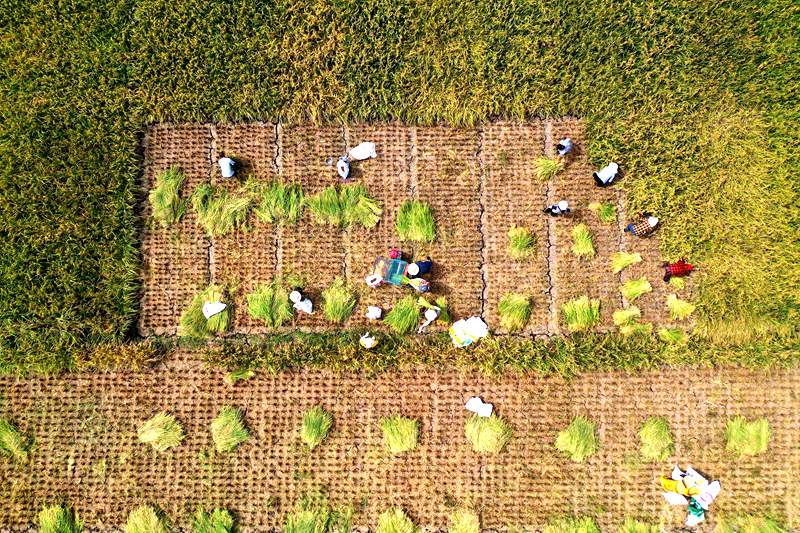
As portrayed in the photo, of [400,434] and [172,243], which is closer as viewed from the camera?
[400,434]

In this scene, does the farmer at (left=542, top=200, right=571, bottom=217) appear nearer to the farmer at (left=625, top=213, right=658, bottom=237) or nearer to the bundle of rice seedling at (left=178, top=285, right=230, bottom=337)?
the farmer at (left=625, top=213, right=658, bottom=237)

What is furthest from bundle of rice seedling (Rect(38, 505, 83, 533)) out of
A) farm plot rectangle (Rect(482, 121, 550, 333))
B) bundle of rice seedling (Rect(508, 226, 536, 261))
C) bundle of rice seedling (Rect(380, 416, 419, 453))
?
bundle of rice seedling (Rect(508, 226, 536, 261))

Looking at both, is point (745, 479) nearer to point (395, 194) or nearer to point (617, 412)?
point (617, 412)

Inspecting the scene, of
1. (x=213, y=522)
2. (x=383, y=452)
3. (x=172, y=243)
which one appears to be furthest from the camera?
(x=172, y=243)

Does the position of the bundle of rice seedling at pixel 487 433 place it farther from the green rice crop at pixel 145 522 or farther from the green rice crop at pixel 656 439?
the green rice crop at pixel 145 522

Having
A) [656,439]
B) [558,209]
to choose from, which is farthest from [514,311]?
[656,439]

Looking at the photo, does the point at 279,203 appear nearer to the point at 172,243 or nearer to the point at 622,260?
the point at 172,243
